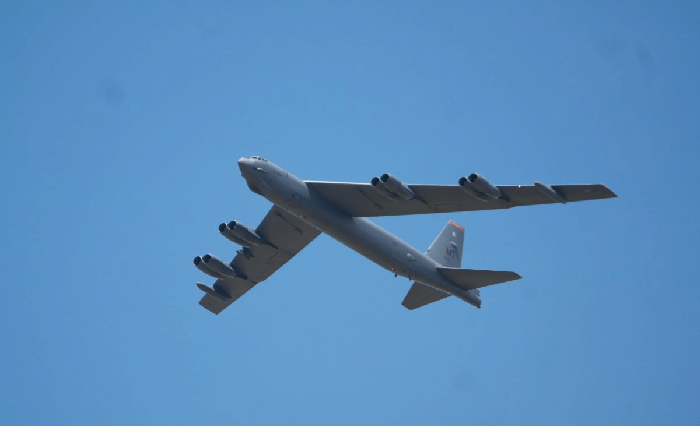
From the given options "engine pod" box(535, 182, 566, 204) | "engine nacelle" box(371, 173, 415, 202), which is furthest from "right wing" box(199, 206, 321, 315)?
"engine pod" box(535, 182, 566, 204)

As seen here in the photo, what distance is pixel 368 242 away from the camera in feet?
129

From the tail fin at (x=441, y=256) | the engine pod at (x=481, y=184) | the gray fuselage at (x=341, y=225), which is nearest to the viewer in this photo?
the engine pod at (x=481, y=184)

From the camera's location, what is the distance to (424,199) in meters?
37.9

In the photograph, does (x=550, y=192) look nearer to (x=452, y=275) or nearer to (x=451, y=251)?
(x=452, y=275)

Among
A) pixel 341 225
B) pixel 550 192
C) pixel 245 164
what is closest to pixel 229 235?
pixel 245 164

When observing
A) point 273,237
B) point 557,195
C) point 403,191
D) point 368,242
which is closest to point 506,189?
point 557,195

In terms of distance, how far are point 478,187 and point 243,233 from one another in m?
12.8

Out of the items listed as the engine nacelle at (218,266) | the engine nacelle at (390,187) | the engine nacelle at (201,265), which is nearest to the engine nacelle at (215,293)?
the engine nacelle at (218,266)

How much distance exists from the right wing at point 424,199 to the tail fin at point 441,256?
218 inches

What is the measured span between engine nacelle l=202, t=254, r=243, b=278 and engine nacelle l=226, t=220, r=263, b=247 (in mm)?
2838

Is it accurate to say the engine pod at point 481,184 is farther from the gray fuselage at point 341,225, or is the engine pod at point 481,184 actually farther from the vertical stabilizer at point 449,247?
the vertical stabilizer at point 449,247

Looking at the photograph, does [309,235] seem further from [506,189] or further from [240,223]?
[506,189]

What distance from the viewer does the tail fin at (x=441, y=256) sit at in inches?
1742

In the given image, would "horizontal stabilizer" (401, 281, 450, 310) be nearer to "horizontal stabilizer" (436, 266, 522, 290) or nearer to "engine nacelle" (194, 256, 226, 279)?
"horizontal stabilizer" (436, 266, 522, 290)
